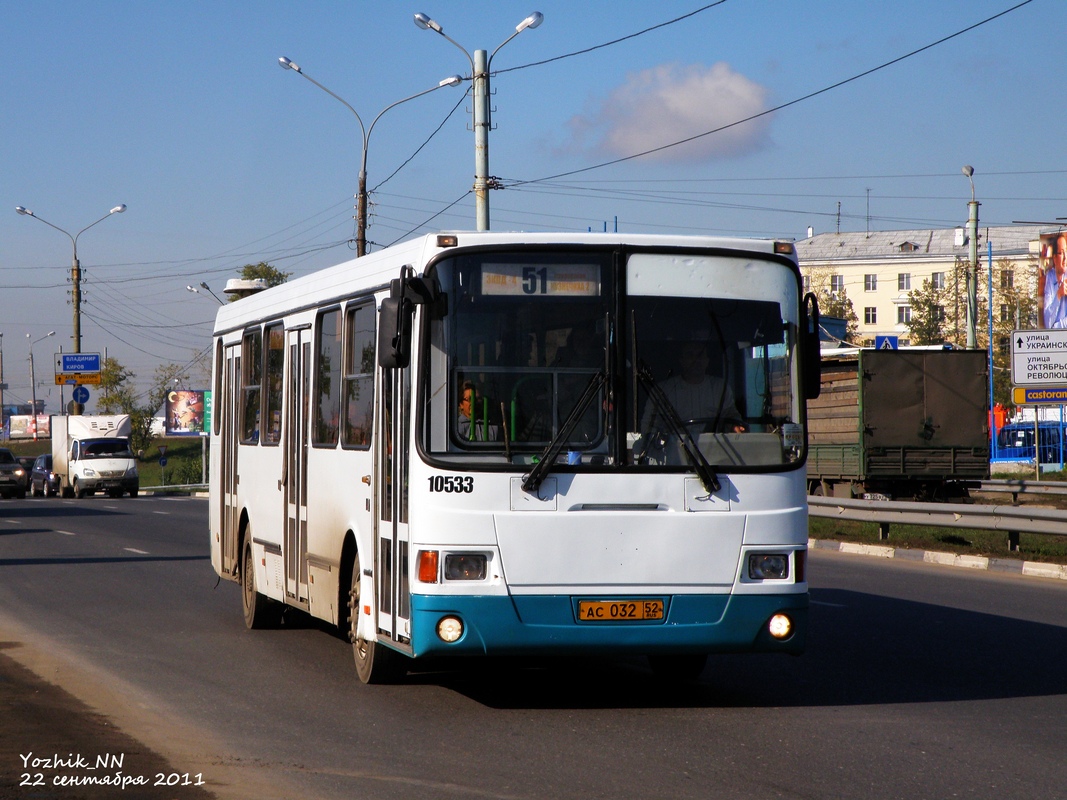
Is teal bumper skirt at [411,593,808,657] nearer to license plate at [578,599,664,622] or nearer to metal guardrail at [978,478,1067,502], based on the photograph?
license plate at [578,599,664,622]

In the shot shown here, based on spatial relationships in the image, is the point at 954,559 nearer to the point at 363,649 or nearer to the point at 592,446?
the point at 363,649

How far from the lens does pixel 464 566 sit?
7.84 meters

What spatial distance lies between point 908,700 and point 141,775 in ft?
14.8

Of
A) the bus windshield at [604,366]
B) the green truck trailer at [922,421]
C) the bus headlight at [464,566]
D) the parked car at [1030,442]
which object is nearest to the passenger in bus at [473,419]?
the bus windshield at [604,366]

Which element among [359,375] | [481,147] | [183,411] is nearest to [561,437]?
[359,375]

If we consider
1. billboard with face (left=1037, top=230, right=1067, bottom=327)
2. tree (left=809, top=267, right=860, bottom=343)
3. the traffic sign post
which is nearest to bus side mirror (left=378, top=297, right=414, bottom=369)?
the traffic sign post

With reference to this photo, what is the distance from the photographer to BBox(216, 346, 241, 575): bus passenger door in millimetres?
12914

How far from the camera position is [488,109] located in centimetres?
2489

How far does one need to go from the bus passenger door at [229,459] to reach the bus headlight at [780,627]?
608cm

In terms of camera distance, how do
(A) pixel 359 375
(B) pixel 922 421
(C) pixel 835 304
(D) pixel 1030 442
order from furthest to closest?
(C) pixel 835 304 → (D) pixel 1030 442 → (B) pixel 922 421 → (A) pixel 359 375

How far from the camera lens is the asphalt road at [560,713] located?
6.58 meters

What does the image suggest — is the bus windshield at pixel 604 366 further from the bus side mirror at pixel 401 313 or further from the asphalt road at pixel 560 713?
the asphalt road at pixel 560 713

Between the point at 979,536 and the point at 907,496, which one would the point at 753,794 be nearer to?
the point at 979,536

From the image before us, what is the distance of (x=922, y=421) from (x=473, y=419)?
23734 mm
